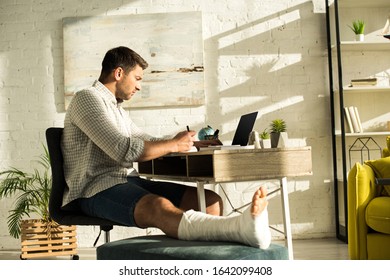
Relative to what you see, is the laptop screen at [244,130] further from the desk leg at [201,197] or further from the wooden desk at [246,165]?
the desk leg at [201,197]

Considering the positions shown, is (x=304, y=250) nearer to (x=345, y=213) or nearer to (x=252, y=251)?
(x=345, y=213)

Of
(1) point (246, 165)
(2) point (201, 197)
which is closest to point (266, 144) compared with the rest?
(1) point (246, 165)

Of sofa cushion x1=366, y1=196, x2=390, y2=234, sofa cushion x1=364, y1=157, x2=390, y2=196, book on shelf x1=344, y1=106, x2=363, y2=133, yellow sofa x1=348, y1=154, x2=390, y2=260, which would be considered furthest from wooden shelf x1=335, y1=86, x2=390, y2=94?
sofa cushion x1=366, y1=196, x2=390, y2=234

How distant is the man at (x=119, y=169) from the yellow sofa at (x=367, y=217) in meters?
0.96

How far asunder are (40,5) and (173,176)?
7.95 ft

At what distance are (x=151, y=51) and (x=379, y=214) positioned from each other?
2.32m

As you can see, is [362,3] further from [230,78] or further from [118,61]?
[118,61]

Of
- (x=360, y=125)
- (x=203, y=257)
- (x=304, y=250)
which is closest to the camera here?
(x=203, y=257)

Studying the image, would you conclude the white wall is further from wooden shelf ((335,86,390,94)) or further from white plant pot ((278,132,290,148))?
white plant pot ((278,132,290,148))

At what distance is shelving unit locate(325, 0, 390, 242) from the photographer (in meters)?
4.86

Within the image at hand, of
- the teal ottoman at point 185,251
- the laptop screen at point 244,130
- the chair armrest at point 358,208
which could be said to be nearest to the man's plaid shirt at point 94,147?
the teal ottoman at point 185,251

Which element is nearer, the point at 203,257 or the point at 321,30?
the point at 203,257
